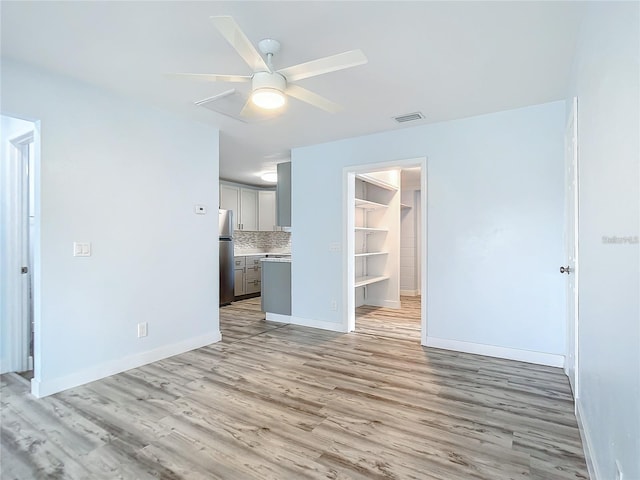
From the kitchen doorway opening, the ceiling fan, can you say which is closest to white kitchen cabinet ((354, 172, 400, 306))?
the kitchen doorway opening

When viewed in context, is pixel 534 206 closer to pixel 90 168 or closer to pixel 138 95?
pixel 138 95

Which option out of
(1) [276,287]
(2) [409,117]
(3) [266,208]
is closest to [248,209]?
(3) [266,208]

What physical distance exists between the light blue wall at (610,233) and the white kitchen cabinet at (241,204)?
6.02 meters

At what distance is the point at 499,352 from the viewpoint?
3350 millimetres

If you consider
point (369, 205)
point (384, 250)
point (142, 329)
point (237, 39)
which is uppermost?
point (237, 39)

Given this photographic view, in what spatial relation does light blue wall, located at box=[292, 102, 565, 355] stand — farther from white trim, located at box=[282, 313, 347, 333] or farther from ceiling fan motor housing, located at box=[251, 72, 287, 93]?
ceiling fan motor housing, located at box=[251, 72, 287, 93]

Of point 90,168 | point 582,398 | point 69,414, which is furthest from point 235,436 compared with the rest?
point 90,168

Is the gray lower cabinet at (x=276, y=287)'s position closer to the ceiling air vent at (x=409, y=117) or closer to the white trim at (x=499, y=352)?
the white trim at (x=499, y=352)

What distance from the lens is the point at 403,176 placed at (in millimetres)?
6379

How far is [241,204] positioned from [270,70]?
18.0 ft

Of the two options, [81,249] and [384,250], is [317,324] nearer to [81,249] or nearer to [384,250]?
[384,250]

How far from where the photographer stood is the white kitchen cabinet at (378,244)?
5840 millimetres

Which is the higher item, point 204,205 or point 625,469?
point 204,205

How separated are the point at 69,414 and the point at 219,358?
129 cm
